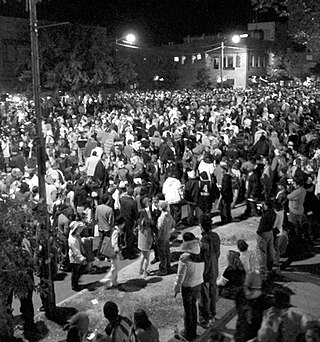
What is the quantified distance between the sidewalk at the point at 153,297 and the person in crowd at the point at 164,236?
202mm

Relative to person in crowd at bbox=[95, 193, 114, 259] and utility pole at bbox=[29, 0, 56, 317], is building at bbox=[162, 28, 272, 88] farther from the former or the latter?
utility pole at bbox=[29, 0, 56, 317]

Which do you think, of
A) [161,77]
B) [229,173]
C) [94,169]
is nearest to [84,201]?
[94,169]

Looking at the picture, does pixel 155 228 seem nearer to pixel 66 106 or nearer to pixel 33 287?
pixel 33 287

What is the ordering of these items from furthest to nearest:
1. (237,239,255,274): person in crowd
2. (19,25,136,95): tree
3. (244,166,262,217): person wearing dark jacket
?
1. (19,25,136,95): tree
2. (244,166,262,217): person wearing dark jacket
3. (237,239,255,274): person in crowd

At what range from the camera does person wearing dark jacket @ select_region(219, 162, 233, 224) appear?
38.7ft

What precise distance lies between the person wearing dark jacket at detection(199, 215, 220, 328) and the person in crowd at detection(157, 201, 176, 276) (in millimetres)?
1553

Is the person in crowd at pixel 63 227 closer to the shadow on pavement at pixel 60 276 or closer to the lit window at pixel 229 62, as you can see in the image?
the shadow on pavement at pixel 60 276

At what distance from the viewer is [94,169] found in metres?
12.7

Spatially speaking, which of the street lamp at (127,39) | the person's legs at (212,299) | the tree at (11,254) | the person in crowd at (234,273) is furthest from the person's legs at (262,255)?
the street lamp at (127,39)

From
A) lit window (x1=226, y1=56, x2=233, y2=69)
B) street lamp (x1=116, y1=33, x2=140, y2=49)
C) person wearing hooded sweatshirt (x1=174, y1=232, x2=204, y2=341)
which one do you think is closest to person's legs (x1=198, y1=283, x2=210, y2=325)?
person wearing hooded sweatshirt (x1=174, y1=232, x2=204, y2=341)

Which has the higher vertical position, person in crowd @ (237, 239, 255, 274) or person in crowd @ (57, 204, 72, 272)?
person in crowd @ (57, 204, 72, 272)

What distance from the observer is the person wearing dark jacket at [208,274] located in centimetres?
713

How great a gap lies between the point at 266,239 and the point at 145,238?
220 cm

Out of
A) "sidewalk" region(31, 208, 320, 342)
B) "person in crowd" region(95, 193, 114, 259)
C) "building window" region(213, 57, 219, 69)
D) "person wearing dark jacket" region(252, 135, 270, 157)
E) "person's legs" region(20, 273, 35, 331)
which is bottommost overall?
"sidewalk" region(31, 208, 320, 342)
